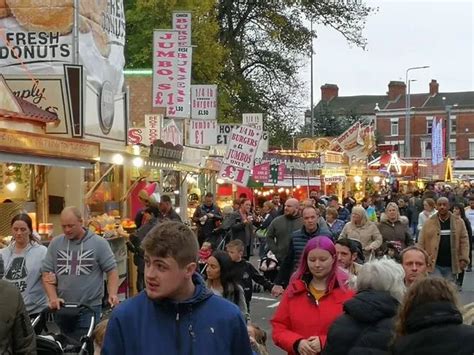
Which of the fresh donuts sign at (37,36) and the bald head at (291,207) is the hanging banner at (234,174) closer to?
the fresh donuts sign at (37,36)

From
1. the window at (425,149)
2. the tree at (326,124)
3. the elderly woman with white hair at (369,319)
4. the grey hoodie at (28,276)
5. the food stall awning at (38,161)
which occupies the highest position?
the tree at (326,124)

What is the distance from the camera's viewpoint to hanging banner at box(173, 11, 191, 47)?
23406 millimetres

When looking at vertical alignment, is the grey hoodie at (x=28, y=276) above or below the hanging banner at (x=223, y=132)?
below

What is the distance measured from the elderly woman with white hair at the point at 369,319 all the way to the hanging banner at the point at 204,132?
20658 millimetres

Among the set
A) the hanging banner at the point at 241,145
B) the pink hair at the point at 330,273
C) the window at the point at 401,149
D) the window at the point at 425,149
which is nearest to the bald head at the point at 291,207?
the pink hair at the point at 330,273

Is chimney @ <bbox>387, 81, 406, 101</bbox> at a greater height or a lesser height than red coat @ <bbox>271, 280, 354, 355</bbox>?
greater

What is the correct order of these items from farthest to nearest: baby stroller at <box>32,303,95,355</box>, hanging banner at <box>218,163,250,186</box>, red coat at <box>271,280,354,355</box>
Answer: hanging banner at <box>218,163,250,186</box> → baby stroller at <box>32,303,95,355</box> → red coat at <box>271,280,354,355</box>

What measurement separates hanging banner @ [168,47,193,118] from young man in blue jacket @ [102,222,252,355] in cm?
1882

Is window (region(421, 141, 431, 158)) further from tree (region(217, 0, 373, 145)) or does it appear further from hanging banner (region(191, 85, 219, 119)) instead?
hanging banner (region(191, 85, 219, 119))

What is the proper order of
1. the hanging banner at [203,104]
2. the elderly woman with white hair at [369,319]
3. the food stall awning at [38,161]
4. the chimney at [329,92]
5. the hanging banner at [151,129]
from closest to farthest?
the elderly woman with white hair at [369,319]
the food stall awning at [38,161]
the hanging banner at [151,129]
the hanging banner at [203,104]
the chimney at [329,92]

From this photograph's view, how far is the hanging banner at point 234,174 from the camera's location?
18.0 m

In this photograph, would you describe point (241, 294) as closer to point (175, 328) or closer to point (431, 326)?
point (431, 326)

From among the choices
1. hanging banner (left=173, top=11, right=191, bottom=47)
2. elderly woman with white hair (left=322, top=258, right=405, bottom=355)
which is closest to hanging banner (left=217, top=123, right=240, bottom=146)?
hanging banner (left=173, top=11, right=191, bottom=47)

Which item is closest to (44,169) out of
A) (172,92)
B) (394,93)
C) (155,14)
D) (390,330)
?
(172,92)
